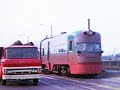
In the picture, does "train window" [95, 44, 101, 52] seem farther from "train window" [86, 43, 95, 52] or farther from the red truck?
the red truck

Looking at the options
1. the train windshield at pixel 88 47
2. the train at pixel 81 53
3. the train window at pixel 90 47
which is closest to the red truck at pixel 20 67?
the train at pixel 81 53

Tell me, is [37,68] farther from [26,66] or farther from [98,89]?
[98,89]

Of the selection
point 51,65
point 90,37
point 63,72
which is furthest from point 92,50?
point 51,65

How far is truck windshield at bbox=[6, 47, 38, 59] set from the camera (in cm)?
2392

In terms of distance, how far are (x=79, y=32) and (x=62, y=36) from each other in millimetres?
3256

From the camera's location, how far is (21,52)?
24125 mm

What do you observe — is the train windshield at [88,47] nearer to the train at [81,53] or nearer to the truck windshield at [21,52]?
the train at [81,53]

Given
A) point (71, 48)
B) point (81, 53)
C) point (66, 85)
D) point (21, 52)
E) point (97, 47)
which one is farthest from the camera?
point (71, 48)

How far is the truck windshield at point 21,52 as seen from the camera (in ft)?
78.5

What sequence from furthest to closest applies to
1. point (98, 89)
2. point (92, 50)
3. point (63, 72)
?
point (63, 72) < point (92, 50) < point (98, 89)

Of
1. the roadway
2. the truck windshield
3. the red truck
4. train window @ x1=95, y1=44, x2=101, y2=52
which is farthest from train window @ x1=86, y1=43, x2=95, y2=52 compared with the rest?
the red truck

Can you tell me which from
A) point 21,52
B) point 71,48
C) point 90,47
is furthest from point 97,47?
point 21,52

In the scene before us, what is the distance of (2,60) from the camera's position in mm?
23922

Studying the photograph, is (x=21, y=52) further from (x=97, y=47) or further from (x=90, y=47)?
(x=97, y=47)
